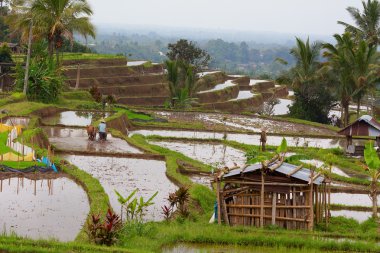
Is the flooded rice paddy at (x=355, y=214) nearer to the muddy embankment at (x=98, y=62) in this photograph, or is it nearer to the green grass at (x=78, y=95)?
the green grass at (x=78, y=95)

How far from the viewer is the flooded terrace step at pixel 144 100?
130ft

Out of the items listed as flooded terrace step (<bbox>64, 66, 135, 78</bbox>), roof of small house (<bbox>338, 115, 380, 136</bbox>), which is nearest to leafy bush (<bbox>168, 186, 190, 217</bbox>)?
roof of small house (<bbox>338, 115, 380, 136</bbox>)

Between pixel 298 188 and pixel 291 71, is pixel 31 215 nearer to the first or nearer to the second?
pixel 298 188

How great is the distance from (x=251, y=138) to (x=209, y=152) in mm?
4180

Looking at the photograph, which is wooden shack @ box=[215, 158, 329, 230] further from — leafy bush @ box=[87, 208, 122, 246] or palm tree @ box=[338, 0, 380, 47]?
palm tree @ box=[338, 0, 380, 47]

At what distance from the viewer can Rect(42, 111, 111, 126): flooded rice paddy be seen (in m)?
24.2

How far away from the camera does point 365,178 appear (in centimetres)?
1817

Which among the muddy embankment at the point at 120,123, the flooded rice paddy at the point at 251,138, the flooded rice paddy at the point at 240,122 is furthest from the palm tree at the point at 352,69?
the muddy embankment at the point at 120,123

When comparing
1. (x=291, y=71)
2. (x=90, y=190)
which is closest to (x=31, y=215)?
(x=90, y=190)

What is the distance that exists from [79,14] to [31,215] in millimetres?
21329

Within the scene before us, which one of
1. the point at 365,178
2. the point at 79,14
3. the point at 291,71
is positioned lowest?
the point at 365,178

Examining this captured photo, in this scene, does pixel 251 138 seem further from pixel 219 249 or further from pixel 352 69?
pixel 219 249

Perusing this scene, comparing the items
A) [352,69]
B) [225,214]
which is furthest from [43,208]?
[352,69]

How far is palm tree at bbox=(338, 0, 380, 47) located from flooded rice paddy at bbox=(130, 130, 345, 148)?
10.3 metres
